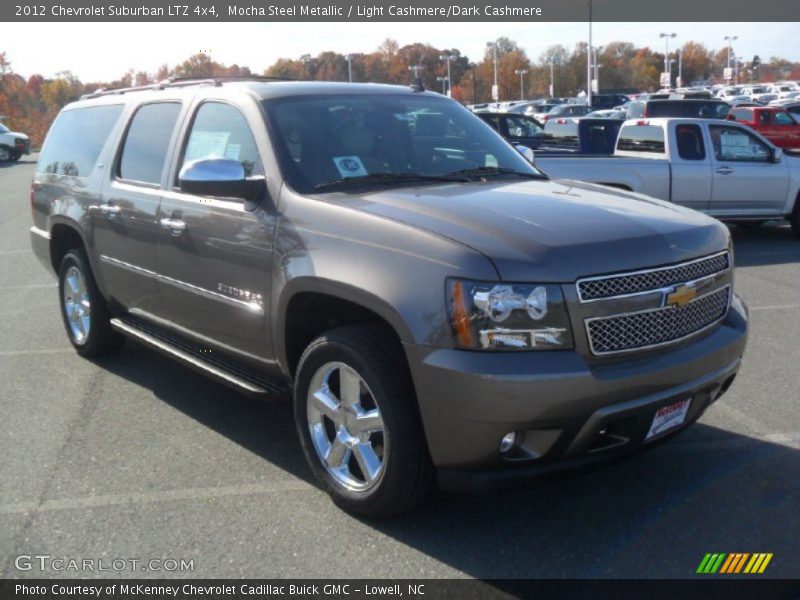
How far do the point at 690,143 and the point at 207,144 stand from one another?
28.4ft

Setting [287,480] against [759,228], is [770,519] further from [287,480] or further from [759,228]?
[759,228]

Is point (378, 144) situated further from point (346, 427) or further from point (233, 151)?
point (346, 427)

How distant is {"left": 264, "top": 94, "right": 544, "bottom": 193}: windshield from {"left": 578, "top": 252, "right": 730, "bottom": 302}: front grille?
53.7 inches

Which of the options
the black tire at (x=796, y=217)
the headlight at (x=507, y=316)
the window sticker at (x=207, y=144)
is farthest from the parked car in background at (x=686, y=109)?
the headlight at (x=507, y=316)

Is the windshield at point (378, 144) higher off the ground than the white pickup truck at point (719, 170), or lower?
higher

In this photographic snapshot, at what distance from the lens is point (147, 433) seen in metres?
5.13

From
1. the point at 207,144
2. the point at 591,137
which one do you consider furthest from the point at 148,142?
the point at 591,137

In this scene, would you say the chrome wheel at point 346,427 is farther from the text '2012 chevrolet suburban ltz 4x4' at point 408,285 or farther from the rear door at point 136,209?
the rear door at point 136,209

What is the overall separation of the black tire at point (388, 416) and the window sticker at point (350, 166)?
98 centimetres

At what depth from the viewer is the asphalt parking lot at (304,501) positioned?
3623mm

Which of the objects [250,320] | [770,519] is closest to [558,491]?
[770,519]

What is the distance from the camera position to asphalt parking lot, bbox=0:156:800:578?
3.62 meters

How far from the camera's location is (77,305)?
666cm

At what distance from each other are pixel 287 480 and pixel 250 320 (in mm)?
827
